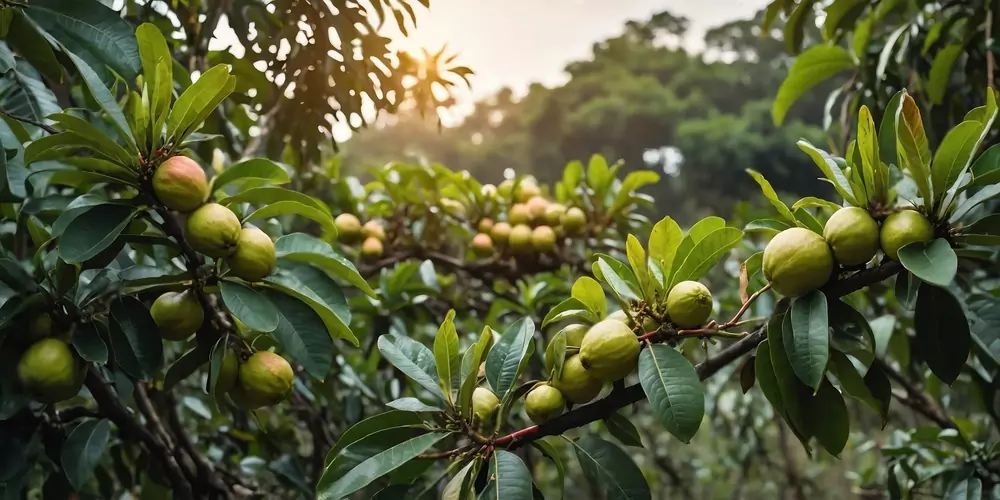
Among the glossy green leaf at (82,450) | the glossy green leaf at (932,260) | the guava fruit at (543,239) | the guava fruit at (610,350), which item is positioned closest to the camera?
the glossy green leaf at (932,260)

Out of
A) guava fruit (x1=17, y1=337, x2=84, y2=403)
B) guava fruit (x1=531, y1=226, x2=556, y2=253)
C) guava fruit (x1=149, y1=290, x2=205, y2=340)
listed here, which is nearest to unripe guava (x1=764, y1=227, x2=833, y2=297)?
guava fruit (x1=149, y1=290, x2=205, y2=340)

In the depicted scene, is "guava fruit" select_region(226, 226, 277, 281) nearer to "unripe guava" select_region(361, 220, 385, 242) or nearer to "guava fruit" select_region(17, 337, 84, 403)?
"guava fruit" select_region(17, 337, 84, 403)

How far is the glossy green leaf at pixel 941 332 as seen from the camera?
1.95 ft

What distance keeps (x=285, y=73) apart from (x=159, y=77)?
44 cm

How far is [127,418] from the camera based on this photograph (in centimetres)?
85

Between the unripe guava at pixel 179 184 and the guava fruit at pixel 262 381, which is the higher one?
the unripe guava at pixel 179 184

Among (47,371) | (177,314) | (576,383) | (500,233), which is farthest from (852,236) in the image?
(500,233)

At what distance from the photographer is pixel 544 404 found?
63 centimetres

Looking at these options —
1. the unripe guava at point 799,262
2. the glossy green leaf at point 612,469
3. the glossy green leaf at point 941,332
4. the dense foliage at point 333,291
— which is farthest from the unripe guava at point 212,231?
the glossy green leaf at point 941,332

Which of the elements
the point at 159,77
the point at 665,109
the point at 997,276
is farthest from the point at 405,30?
the point at 665,109

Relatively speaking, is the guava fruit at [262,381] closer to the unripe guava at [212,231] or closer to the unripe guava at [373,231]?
the unripe guava at [212,231]

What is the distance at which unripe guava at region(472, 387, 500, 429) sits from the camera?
654mm

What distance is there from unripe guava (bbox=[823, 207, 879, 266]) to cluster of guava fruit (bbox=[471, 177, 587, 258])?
869 mm

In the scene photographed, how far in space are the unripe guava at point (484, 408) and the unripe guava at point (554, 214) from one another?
2.76 feet
